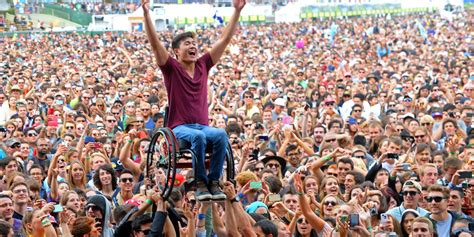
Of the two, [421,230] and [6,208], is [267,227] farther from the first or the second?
[6,208]

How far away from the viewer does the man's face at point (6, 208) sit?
9875 millimetres

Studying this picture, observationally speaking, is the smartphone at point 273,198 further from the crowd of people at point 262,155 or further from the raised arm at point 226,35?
the raised arm at point 226,35

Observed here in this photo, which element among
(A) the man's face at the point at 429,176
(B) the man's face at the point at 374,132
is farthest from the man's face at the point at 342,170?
(B) the man's face at the point at 374,132

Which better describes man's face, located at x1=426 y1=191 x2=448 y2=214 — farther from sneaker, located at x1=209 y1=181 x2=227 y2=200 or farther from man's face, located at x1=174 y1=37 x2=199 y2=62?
man's face, located at x1=174 y1=37 x2=199 y2=62

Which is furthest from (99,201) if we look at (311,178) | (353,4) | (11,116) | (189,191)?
(353,4)

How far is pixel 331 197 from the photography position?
10.7 meters

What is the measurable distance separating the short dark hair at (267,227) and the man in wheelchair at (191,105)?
972mm

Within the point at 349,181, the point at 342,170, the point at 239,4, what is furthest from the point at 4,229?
the point at 342,170

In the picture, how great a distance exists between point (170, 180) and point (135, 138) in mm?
4967

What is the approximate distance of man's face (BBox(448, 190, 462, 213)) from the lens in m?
10.6

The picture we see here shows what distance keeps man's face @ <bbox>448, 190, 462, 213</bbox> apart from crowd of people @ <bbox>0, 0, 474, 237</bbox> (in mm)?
12

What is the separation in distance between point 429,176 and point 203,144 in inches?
152

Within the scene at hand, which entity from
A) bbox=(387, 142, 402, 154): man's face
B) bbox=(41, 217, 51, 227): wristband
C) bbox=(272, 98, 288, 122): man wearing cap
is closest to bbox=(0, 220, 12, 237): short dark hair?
bbox=(41, 217, 51, 227): wristband

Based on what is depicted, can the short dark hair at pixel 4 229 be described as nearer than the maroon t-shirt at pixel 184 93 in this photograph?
No
